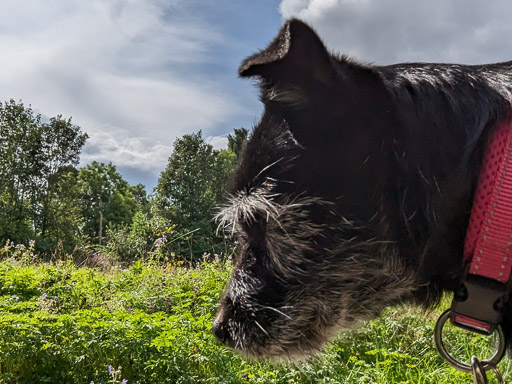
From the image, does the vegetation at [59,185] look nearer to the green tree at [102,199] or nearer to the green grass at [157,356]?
the green tree at [102,199]

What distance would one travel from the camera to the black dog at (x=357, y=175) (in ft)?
5.54

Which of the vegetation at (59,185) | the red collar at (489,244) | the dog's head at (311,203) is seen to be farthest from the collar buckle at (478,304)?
the vegetation at (59,185)

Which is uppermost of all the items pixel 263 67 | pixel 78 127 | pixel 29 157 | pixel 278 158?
pixel 78 127

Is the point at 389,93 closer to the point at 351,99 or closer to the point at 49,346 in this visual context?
the point at 351,99

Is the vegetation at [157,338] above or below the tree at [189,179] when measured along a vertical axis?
below

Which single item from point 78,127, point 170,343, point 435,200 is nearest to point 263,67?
point 435,200

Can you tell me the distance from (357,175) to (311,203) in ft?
0.66

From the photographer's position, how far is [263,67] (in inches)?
71.7

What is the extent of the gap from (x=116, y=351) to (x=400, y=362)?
2.12 meters

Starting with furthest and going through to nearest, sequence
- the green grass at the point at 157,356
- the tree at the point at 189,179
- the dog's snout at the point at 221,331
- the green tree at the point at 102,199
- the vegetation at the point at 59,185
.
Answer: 1. the green tree at the point at 102,199
2. the tree at the point at 189,179
3. the vegetation at the point at 59,185
4. the green grass at the point at 157,356
5. the dog's snout at the point at 221,331

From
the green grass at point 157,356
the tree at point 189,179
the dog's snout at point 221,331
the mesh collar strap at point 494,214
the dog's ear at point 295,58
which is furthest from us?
the tree at point 189,179

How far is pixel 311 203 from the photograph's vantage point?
179 cm

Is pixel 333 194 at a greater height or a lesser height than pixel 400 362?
greater

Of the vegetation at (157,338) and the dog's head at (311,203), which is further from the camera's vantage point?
the vegetation at (157,338)
